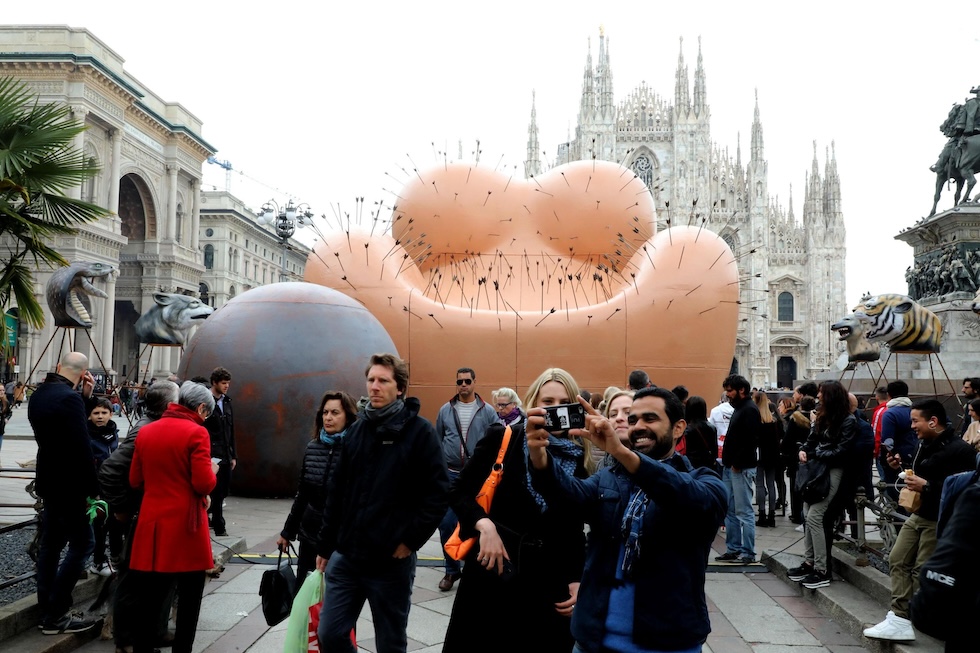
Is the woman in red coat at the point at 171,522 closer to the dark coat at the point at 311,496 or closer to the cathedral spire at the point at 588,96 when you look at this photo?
the dark coat at the point at 311,496

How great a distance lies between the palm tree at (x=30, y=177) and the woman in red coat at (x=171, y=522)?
2.88 meters

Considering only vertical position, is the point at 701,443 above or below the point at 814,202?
below

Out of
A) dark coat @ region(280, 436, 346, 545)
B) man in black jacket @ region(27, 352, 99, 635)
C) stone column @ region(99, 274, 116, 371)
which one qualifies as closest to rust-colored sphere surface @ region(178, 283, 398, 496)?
man in black jacket @ region(27, 352, 99, 635)

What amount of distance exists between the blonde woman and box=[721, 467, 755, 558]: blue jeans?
12.6ft

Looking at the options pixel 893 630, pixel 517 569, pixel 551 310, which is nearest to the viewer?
pixel 517 569

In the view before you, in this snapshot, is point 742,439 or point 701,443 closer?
point 701,443

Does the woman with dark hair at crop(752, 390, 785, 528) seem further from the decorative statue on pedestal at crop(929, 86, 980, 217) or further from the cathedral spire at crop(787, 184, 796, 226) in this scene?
the cathedral spire at crop(787, 184, 796, 226)

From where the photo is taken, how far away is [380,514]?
10.3ft

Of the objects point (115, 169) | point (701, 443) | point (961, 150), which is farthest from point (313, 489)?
point (115, 169)

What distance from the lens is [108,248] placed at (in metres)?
35.8

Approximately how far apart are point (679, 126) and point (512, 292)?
45413mm

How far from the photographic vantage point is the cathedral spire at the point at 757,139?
5256 cm

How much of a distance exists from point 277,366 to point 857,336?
813cm

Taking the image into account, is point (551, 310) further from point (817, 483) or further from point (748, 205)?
point (748, 205)
